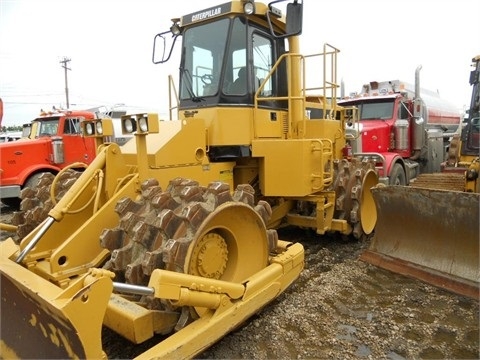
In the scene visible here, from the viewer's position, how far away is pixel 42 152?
9.20 m

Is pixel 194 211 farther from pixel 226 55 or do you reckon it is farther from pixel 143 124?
pixel 226 55

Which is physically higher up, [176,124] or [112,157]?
[176,124]

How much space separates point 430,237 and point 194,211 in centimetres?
286

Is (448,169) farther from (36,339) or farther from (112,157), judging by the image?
(36,339)

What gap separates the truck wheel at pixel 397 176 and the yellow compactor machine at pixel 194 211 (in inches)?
83.3

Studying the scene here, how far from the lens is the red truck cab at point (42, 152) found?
8.54 m

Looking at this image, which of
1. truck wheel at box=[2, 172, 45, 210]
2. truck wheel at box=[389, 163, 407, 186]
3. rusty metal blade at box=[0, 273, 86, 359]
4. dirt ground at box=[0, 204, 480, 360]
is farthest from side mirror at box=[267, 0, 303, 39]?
truck wheel at box=[2, 172, 45, 210]

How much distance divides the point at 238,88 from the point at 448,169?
4.04 meters

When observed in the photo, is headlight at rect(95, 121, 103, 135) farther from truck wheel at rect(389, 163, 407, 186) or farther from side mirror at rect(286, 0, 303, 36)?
truck wheel at rect(389, 163, 407, 186)

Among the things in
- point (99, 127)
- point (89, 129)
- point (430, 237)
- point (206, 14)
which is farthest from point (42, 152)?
point (430, 237)

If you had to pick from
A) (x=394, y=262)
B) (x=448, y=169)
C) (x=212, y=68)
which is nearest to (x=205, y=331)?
(x=394, y=262)

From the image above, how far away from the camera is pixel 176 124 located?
3.98 meters

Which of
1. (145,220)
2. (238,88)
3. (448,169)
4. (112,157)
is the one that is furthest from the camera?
(448,169)

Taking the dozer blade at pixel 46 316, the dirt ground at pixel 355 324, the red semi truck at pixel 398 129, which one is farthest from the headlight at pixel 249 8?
the red semi truck at pixel 398 129
